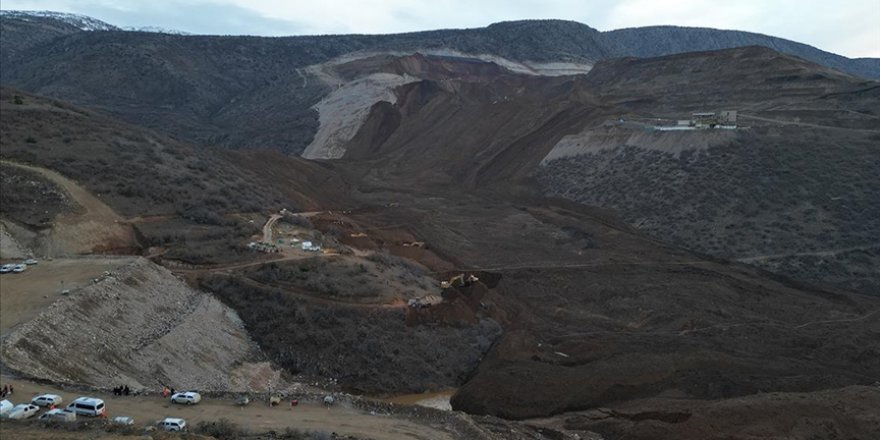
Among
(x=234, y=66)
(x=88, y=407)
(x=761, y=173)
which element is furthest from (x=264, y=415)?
(x=234, y=66)

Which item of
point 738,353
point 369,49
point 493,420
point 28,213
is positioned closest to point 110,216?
point 28,213

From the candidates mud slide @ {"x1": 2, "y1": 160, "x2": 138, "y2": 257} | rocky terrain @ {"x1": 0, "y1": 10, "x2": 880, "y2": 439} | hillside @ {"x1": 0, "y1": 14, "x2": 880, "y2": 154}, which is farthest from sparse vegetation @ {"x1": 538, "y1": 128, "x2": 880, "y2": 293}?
hillside @ {"x1": 0, "y1": 14, "x2": 880, "y2": 154}

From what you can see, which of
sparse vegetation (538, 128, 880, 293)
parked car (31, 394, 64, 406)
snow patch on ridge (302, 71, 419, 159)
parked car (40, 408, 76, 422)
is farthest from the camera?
snow patch on ridge (302, 71, 419, 159)

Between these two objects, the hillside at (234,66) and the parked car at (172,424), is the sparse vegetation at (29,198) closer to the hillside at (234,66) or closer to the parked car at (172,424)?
the parked car at (172,424)

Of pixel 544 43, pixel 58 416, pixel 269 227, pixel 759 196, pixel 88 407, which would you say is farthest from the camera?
pixel 544 43

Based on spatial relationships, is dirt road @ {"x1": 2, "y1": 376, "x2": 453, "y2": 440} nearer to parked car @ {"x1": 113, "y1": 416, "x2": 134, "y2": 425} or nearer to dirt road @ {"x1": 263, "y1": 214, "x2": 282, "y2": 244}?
parked car @ {"x1": 113, "y1": 416, "x2": 134, "y2": 425}

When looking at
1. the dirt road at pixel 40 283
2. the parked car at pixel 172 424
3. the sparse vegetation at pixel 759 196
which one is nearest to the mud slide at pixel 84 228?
the dirt road at pixel 40 283

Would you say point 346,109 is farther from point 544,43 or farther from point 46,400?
point 46,400
